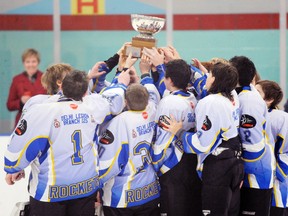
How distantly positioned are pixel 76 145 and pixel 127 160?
1.08ft

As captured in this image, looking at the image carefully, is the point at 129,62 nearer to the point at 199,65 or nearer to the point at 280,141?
the point at 199,65

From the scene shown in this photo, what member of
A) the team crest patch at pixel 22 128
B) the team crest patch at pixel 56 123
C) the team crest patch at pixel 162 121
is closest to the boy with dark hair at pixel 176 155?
the team crest patch at pixel 162 121

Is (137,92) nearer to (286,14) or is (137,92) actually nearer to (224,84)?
(224,84)

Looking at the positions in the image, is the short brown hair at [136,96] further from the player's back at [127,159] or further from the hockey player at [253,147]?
the hockey player at [253,147]

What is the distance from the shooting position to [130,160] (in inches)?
145

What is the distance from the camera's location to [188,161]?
386cm

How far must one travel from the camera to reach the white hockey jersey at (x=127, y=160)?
3660 millimetres

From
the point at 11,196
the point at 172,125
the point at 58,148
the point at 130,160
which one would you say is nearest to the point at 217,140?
the point at 172,125

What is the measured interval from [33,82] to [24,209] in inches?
101

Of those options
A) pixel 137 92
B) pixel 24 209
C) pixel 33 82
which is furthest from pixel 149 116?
pixel 33 82

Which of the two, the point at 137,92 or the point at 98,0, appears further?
the point at 98,0

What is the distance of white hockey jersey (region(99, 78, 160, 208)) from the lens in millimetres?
3660

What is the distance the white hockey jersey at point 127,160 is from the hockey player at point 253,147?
20.5 inches

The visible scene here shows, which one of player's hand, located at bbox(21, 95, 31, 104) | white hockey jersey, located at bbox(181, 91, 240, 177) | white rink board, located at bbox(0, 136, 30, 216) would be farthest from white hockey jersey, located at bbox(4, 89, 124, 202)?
player's hand, located at bbox(21, 95, 31, 104)
